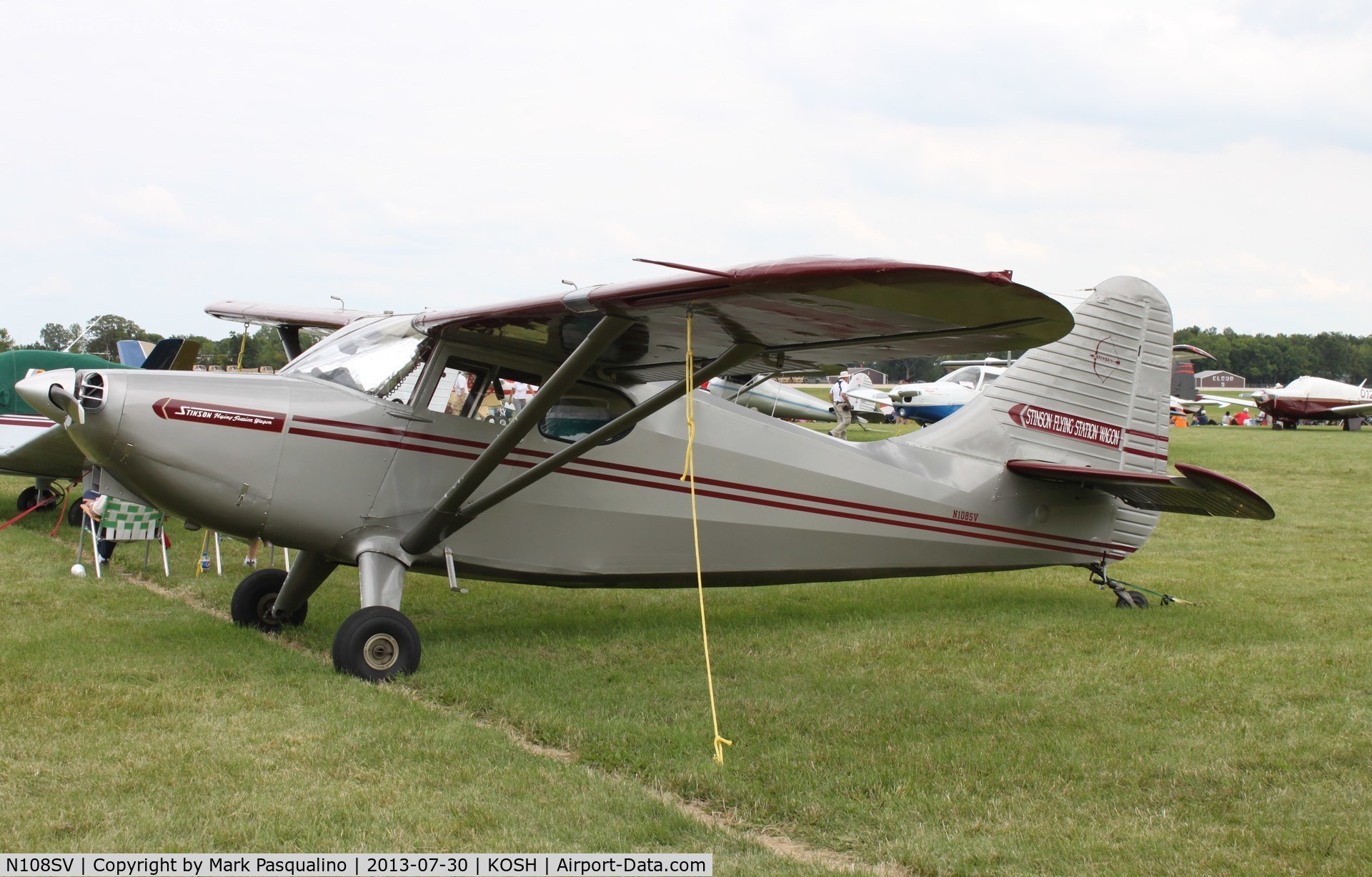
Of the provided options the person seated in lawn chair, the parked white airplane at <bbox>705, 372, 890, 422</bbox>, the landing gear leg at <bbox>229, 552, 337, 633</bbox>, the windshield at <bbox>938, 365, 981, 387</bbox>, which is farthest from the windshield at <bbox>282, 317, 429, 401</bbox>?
the windshield at <bbox>938, 365, 981, 387</bbox>

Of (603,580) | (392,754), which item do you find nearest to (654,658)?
(603,580)

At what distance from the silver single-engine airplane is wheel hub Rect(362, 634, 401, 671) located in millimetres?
13

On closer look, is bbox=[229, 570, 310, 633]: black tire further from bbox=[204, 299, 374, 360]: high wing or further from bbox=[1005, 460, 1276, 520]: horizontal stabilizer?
bbox=[1005, 460, 1276, 520]: horizontal stabilizer

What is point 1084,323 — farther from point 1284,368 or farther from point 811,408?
point 1284,368

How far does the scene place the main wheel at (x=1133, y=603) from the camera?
8594 millimetres

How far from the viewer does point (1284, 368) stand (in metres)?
117

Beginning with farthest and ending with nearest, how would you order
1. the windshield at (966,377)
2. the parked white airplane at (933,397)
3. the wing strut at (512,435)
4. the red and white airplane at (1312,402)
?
the red and white airplane at (1312,402), the windshield at (966,377), the parked white airplane at (933,397), the wing strut at (512,435)

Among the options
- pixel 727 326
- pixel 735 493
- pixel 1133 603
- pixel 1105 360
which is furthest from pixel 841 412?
pixel 727 326

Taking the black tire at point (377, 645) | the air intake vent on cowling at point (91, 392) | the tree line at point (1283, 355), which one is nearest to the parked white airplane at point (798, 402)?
the black tire at point (377, 645)

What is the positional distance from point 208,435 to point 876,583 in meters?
6.03

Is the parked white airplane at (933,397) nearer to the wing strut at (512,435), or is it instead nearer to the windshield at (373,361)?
the windshield at (373,361)

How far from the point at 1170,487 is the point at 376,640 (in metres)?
5.67
